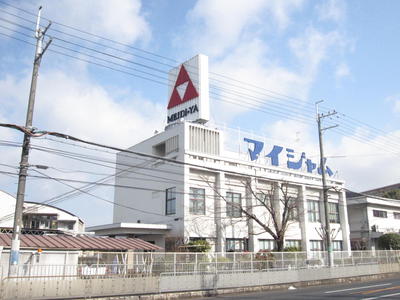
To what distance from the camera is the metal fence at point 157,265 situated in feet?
53.9

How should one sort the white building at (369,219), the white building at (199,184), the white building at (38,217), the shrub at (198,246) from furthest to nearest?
the white building at (369,219) → the white building at (38,217) → the white building at (199,184) → the shrub at (198,246)

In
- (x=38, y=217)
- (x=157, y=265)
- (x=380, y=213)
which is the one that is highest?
(x=380, y=213)

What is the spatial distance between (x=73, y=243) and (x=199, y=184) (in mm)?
15718

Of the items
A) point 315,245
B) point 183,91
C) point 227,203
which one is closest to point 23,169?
point 227,203

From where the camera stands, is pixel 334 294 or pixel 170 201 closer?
pixel 334 294

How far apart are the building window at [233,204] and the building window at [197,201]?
7.88 ft

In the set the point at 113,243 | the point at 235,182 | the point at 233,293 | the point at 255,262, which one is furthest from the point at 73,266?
the point at 235,182

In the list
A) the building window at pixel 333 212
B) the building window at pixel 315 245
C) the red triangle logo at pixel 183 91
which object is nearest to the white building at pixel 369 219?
the building window at pixel 333 212

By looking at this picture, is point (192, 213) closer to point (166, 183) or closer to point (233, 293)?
point (166, 183)

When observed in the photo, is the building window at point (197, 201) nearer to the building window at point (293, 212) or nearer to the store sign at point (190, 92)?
the store sign at point (190, 92)

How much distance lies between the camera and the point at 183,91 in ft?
121

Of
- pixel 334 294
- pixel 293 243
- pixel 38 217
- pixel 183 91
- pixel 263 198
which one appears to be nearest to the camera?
pixel 334 294

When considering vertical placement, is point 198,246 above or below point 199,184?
below

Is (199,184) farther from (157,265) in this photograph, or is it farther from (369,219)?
(369,219)
